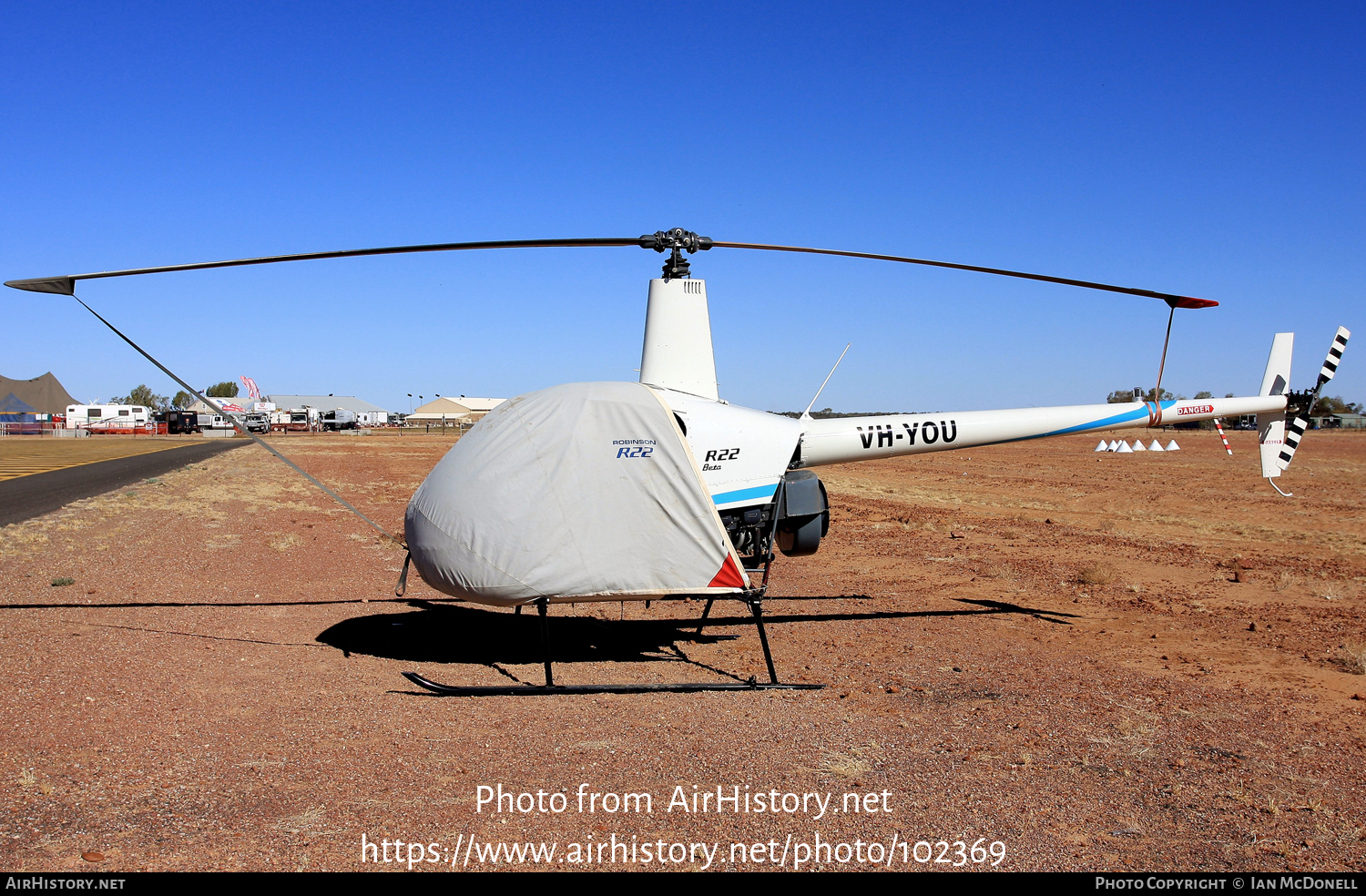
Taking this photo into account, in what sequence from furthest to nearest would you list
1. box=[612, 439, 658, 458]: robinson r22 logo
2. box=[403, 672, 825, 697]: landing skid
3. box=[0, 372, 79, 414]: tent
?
box=[0, 372, 79, 414]: tent, box=[612, 439, 658, 458]: robinson r22 logo, box=[403, 672, 825, 697]: landing skid

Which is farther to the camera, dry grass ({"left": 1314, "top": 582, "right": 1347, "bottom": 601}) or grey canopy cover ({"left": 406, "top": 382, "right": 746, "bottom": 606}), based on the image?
dry grass ({"left": 1314, "top": 582, "right": 1347, "bottom": 601})

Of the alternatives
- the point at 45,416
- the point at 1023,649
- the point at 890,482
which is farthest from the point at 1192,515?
the point at 45,416

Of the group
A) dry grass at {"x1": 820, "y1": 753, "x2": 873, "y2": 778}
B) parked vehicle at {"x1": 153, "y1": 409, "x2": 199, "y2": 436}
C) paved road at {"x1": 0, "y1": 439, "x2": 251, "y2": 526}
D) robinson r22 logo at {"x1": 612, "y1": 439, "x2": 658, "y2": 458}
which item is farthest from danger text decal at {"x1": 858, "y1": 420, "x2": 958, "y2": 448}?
parked vehicle at {"x1": 153, "y1": 409, "x2": 199, "y2": 436}

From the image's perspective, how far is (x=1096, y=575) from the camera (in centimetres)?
1220

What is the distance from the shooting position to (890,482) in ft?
104

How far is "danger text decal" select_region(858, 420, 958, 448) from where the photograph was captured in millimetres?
9344

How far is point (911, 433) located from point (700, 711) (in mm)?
4489

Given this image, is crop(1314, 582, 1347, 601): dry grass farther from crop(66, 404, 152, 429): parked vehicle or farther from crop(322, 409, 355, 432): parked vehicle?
crop(322, 409, 355, 432): parked vehicle

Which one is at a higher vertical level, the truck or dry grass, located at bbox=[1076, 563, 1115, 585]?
dry grass, located at bbox=[1076, 563, 1115, 585]

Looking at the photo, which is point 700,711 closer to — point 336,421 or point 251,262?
point 251,262

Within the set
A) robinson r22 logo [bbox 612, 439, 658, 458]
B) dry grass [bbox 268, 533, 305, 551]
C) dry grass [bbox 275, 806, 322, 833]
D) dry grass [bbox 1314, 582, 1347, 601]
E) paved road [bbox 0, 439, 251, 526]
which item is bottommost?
paved road [bbox 0, 439, 251, 526]

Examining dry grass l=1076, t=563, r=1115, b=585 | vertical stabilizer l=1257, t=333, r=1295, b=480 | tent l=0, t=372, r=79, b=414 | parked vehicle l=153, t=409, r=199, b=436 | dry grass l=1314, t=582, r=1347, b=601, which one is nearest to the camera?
vertical stabilizer l=1257, t=333, r=1295, b=480

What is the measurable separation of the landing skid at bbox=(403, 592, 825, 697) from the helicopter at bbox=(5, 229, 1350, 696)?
0.06 ft

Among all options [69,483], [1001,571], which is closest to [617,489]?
[1001,571]
